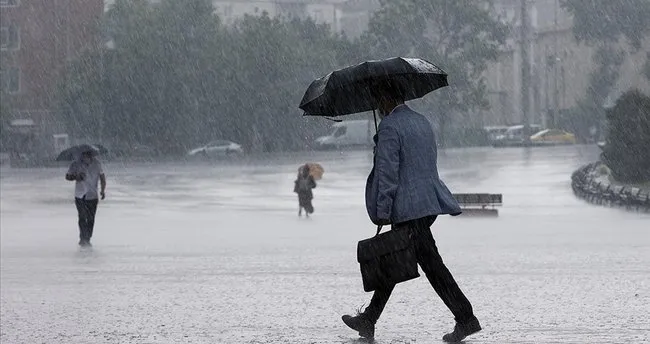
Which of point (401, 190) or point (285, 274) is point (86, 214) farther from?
point (401, 190)

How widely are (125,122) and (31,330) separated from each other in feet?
224

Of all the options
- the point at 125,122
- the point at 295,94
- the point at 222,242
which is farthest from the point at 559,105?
the point at 222,242

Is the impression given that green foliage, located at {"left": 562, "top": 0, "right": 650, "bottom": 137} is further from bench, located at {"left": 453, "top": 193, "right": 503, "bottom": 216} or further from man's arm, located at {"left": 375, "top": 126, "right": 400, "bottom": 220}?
man's arm, located at {"left": 375, "top": 126, "right": 400, "bottom": 220}

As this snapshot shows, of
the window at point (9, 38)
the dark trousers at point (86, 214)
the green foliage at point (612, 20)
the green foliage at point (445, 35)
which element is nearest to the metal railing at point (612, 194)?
the dark trousers at point (86, 214)

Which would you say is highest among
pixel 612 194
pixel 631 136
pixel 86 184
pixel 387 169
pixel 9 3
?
pixel 9 3

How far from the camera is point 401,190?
859 centimetres

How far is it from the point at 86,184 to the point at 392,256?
11.7m

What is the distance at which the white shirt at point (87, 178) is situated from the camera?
19.7m

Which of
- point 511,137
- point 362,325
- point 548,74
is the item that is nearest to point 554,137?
point 511,137

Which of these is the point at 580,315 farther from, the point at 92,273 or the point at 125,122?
the point at 125,122

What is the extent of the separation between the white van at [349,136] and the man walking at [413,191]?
74.8 m

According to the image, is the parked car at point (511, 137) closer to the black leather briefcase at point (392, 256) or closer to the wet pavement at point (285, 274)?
the wet pavement at point (285, 274)

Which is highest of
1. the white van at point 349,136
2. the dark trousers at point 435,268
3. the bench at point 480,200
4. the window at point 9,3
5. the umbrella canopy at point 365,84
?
the window at point 9,3

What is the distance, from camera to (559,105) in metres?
108
